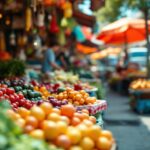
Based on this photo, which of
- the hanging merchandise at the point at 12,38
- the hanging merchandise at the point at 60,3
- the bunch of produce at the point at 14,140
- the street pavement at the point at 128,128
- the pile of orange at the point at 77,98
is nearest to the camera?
the bunch of produce at the point at 14,140

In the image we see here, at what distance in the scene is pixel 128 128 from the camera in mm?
12047

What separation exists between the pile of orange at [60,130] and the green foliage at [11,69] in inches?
272

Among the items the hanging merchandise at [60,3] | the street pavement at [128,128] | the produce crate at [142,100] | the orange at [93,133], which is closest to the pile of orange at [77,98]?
the street pavement at [128,128]

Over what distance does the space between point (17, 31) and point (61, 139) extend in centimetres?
1431

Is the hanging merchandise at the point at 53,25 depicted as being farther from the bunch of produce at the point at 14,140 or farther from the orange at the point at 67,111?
the bunch of produce at the point at 14,140

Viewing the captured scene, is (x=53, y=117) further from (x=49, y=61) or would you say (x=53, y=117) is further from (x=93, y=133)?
(x=49, y=61)

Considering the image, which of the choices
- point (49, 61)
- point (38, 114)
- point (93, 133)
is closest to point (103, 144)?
point (93, 133)

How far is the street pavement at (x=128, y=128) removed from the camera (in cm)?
959

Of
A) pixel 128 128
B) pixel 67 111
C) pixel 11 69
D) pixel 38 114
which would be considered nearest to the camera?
pixel 38 114

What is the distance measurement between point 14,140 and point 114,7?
2139 cm

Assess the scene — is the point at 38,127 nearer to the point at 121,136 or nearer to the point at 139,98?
the point at 121,136

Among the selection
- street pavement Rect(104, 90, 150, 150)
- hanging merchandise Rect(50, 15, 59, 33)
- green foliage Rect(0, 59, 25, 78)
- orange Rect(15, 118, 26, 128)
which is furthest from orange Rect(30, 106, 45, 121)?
hanging merchandise Rect(50, 15, 59, 33)

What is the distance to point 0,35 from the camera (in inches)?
661

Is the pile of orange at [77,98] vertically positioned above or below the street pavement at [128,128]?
above
